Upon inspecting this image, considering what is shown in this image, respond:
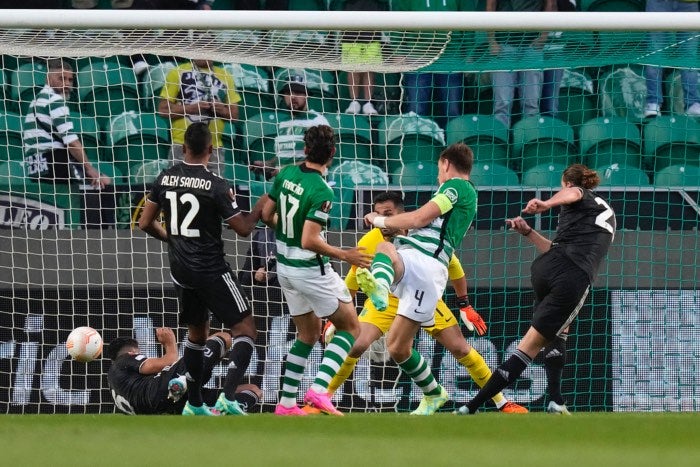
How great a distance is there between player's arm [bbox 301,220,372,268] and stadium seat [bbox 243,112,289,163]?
2816 millimetres

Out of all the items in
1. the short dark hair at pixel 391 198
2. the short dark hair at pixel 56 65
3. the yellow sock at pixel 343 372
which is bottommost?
the yellow sock at pixel 343 372

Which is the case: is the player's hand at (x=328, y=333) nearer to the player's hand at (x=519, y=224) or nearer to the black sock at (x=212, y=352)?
the black sock at (x=212, y=352)

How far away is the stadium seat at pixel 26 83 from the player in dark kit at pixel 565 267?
186 inches

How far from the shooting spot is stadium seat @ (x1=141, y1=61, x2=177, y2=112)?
10898 mm

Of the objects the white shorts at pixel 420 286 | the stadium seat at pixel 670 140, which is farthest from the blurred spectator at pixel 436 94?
the white shorts at pixel 420 286

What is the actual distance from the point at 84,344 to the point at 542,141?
4.49 meters

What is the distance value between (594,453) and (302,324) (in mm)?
3086

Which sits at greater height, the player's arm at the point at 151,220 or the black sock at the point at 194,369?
the player's arm at the point at 151,220

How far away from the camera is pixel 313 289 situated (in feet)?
25.0

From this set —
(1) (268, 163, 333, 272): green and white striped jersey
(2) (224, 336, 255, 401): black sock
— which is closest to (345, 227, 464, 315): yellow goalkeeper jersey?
(1) (268, 163, 333, 272): green and white striped jersey

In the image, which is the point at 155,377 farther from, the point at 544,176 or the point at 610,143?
the point at 610,143

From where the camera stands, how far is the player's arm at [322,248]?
24.3 ft

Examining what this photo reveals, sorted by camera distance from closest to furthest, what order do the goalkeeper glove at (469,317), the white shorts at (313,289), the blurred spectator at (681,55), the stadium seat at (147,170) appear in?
the white shorts at (313,289)
the goalkeeper glove at (469,317)
the blurred spectator at (681,55)
the stadium seat at (147,170)

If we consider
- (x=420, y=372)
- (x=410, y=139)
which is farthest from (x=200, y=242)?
(x=410, y=139)
